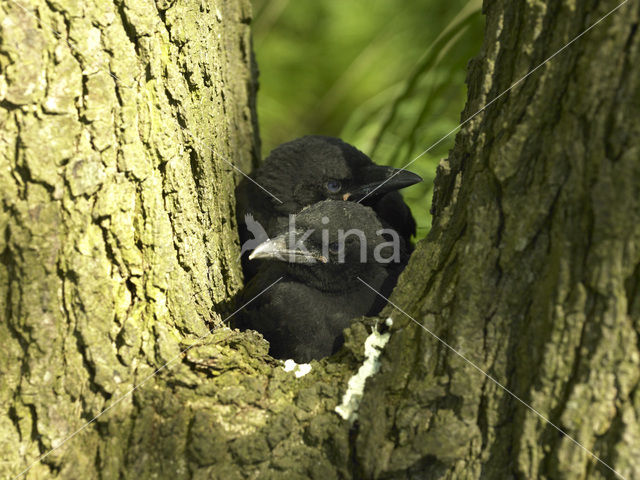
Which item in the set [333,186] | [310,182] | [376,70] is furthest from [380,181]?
[376,70]

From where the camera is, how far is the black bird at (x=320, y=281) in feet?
8.59

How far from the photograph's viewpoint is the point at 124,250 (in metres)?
1.69

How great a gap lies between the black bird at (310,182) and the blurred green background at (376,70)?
378 millimetres

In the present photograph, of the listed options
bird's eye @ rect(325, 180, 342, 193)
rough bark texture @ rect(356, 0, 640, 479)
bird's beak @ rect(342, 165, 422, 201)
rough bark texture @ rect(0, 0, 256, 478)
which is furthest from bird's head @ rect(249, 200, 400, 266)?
rough bark texture @ rect(356, 0, 640, 479)

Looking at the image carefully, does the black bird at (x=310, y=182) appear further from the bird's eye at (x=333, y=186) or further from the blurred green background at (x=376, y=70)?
the blurred green background at (x=376, y=70)

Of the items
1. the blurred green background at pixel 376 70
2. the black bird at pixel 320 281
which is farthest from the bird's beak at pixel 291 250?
the blurred green background at pixel 376 70

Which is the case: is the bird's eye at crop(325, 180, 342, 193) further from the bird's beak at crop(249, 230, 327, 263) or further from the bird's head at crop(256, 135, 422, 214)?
the bird's beak at crop(249, 230, 327, 263)

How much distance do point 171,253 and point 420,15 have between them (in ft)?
8.43

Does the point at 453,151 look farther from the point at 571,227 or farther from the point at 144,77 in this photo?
the point at 144,77

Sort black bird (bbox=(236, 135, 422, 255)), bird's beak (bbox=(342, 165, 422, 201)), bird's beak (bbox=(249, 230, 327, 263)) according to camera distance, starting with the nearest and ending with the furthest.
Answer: bird's beak (bbox=(249, 230, 327, 263))
bird's beak (bbox=(342, 165, 422, 201))
black bird (bbox=(236, 135, 422, 255))

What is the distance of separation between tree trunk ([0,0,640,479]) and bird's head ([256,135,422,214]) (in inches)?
65.9

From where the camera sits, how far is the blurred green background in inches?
138

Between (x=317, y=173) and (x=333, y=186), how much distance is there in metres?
0.14

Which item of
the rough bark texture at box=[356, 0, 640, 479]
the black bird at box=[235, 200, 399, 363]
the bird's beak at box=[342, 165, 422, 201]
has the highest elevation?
the rough bark texture at box=[356, 0, 640, 479]
